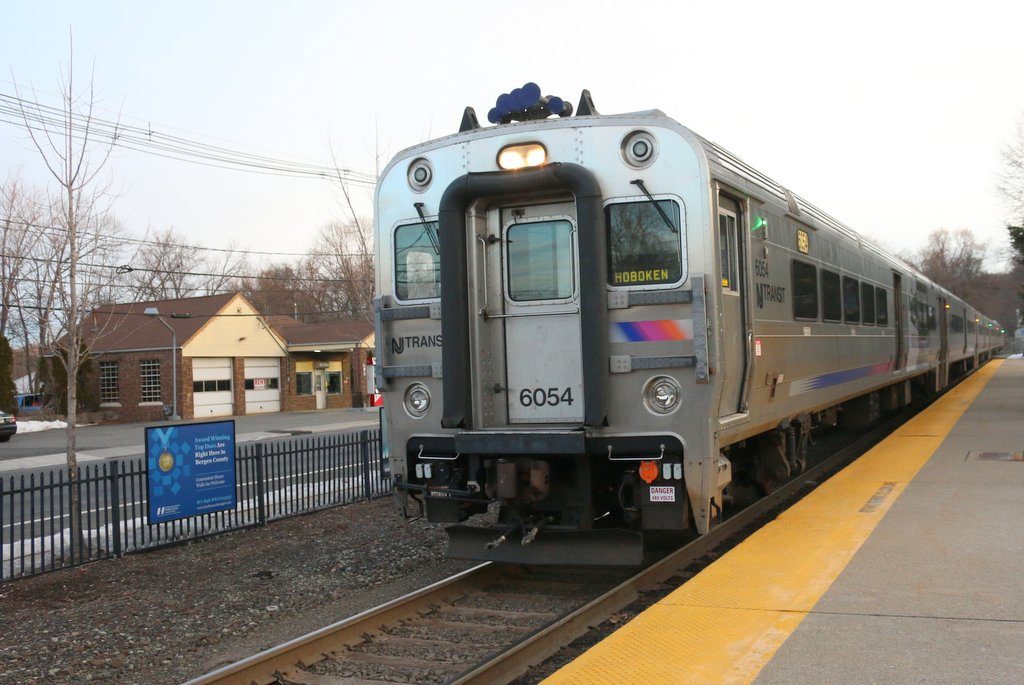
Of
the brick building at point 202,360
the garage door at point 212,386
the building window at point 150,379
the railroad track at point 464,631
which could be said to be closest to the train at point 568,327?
the railroad track at point 464,631

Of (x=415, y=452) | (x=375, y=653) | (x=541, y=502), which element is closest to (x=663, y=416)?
(x=541, y=502)

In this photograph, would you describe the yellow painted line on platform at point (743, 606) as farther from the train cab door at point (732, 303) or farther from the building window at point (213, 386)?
the building window at point (213, 386)

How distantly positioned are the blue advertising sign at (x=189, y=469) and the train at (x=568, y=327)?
11.4 ft

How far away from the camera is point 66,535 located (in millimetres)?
10320

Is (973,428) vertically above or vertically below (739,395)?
below

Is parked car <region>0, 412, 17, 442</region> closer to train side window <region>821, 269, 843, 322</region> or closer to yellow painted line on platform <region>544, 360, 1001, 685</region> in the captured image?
train side window <region>821, 269, 843, 322</region>

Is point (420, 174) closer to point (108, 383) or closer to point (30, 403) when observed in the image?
point (108, 383)

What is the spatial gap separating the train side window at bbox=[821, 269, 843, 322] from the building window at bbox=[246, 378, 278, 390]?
3289cm

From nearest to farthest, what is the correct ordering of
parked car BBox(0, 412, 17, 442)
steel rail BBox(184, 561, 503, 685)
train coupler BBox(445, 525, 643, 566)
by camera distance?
steel rail BBox(184, 561, 503, 685)
train coupler BBox(445, 525, 643, 566)
parked car BBox(0, 412, 17, 442)

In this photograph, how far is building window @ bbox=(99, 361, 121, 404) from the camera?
129 ft

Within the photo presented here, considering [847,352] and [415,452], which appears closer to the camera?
[415,452]

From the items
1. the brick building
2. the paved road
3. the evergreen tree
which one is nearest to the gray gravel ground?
the paved road

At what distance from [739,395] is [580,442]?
155 centimetres

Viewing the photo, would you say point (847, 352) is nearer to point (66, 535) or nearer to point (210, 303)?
point (66, 535)
